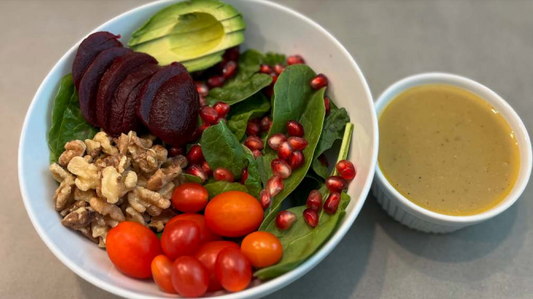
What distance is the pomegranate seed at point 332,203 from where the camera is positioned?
52.0 inches

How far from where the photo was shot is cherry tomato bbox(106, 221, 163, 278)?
126 centimetres

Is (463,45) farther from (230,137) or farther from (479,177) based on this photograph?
(230,137)

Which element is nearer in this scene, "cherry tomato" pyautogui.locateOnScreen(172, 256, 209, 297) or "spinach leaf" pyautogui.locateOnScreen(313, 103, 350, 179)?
"cherry tomato" pyautogui.locateOnScreen(172, 256, 209, 297)

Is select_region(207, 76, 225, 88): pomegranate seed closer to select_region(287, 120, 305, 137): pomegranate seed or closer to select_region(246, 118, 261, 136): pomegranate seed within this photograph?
select_region(246, 118, 261, 136): pomegranate seed

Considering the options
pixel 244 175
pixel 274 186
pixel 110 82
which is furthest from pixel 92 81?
pixel 274 186

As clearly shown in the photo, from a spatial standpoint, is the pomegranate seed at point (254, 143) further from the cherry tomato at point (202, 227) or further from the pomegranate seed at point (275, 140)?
the cherry tomato at point (202, 227)

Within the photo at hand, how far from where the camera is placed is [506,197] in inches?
60.6

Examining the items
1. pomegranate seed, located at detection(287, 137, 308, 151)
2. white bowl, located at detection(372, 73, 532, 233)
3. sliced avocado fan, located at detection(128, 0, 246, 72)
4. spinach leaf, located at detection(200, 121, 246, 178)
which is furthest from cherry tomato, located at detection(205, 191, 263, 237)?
sliced avocado fan, located at detection(128, 0, 246, 72)

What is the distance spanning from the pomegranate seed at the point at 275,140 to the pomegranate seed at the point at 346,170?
0.21 metres

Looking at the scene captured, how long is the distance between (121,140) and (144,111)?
116 mm

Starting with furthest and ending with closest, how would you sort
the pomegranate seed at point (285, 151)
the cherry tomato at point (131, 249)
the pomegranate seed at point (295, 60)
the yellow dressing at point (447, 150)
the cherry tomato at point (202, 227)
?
the pomegranate seed at point (295, 60), the yellow dressing at point (447, 150), the pomegranate seed at point (285, 151), the cherry tomato at point (202, 227), the cherry tomato at point (131, 249)

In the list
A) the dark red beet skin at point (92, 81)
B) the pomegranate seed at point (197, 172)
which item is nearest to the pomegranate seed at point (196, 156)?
the pomegranate seed at point (197, 172)

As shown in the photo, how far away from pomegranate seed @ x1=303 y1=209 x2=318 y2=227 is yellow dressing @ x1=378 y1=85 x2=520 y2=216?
0.39m

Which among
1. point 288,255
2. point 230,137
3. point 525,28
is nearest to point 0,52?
point 230,137
